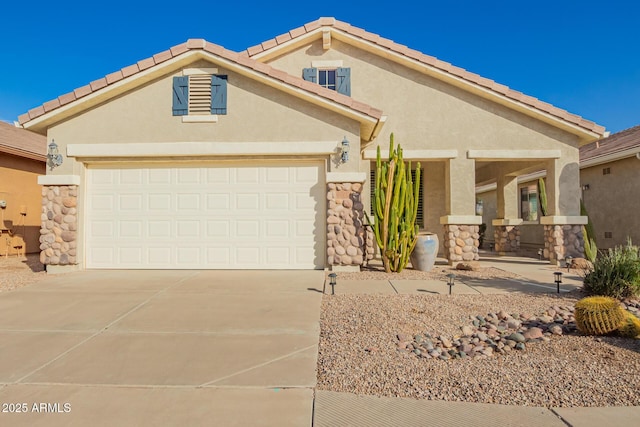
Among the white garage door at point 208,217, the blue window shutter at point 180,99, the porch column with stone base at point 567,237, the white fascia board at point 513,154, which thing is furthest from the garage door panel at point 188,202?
the porch column with stone base at point 567,237

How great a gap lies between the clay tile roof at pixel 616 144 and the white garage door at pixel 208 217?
417 inches

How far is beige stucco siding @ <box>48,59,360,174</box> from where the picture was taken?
8.50m

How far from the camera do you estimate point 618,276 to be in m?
6.00

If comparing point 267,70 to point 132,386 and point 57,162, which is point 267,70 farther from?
point 132,386

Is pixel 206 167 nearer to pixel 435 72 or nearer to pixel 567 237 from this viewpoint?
pixel 435 72

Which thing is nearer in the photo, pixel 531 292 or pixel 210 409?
pixel 210 409

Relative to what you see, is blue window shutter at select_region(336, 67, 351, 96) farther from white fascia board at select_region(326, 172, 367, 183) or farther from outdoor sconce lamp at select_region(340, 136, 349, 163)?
white fascia board at select_region(326, 172, 367, 183)

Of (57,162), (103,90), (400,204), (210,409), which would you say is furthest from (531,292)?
(57,162)

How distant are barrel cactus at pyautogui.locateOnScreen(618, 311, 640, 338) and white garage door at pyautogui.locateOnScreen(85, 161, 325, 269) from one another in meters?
5.63

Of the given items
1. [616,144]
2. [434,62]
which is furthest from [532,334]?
[616,144]

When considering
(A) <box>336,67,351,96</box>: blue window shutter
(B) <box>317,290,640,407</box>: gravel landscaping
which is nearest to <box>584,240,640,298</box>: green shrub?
(B) <box>317,290,640,407</box>: gravel landscaping

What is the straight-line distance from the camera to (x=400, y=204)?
8195mm

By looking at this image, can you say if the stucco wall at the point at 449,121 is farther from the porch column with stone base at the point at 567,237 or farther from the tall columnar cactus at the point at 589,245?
the tall columnar cactus at the point at 589,245

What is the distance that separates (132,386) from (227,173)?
6.07 m
